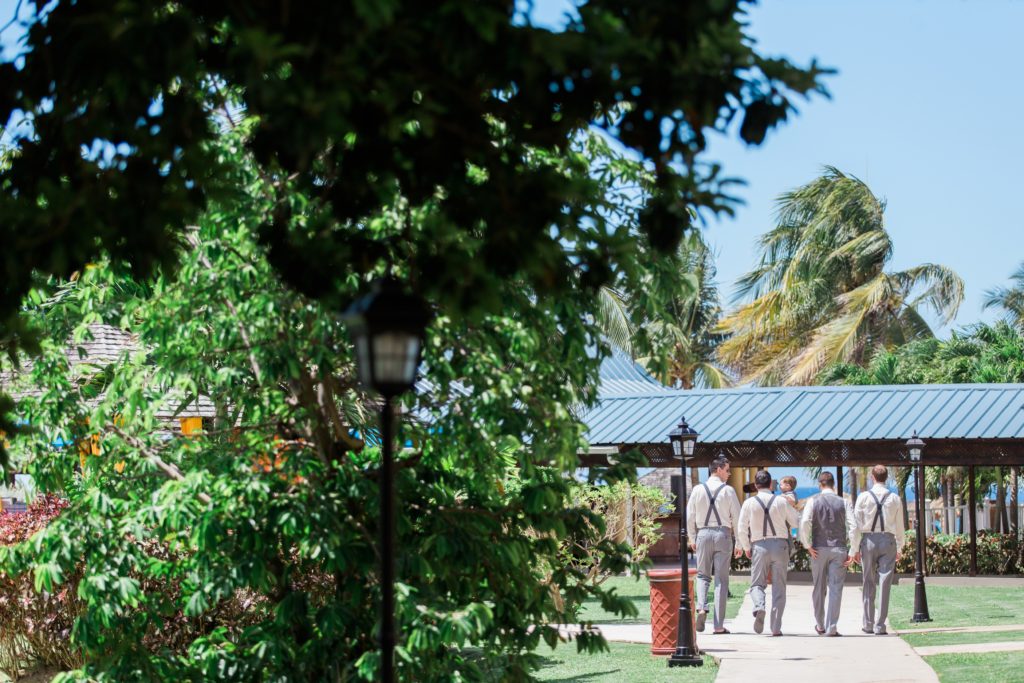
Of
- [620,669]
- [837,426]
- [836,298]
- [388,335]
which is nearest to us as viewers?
[388,335]

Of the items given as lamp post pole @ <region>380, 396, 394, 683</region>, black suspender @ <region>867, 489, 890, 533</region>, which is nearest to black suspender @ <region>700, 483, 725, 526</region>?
black suspender @ <region>867, 489, 890, 533</region>

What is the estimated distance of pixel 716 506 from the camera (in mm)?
15984

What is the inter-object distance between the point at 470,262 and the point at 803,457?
24.7 metres

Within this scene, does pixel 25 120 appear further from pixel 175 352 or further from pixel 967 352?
pixel 967 352

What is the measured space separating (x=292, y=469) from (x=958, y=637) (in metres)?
10.9

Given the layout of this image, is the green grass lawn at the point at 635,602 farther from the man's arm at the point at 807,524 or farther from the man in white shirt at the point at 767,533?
the man's arm at the point at 807,524

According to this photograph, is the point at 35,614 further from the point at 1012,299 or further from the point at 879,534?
the point at 1012,299

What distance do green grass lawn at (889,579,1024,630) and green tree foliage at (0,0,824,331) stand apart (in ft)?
45.7

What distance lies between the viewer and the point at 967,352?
3566 cm

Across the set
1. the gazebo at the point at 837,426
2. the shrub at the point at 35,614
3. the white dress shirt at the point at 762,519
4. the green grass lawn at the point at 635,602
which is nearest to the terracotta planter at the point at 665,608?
the green grass lawn at the point at 635,602

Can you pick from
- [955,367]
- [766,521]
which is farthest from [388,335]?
[955,367]

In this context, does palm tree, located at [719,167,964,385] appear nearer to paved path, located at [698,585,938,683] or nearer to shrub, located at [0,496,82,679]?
paved path, located at [698,585,938,683]

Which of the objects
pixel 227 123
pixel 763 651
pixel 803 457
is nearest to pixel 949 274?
pixel 803 457

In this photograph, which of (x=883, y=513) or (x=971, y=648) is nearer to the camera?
(x=971, y=648)
